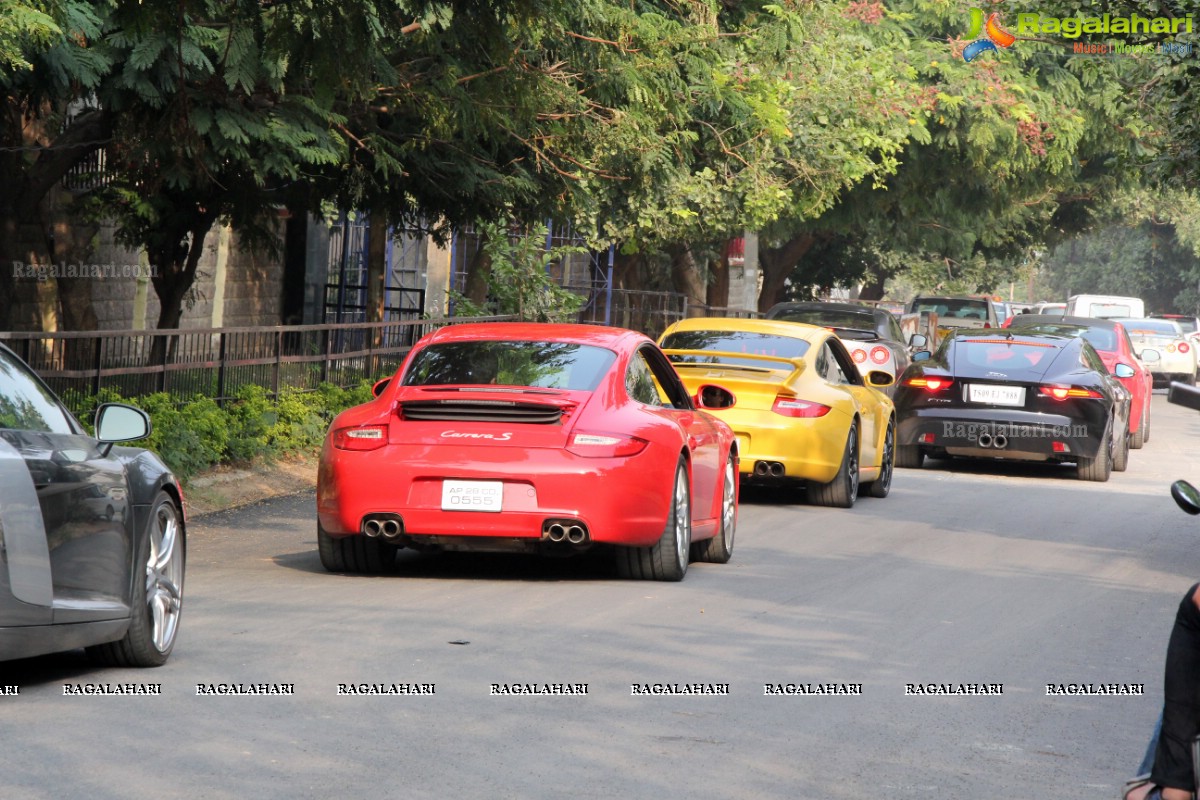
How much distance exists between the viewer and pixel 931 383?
18453 millimetres

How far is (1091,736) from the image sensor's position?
670cm

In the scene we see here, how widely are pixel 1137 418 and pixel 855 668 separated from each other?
56.3 ft

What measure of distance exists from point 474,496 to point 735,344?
6003mm

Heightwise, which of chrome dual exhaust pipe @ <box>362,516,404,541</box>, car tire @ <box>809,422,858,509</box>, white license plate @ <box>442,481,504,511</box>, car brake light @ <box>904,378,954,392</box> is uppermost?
car brake light @ <box>904,378,954,392</box>

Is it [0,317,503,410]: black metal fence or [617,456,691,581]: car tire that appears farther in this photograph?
[0,317,503,410]: black metal fence

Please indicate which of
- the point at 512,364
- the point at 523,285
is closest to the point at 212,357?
the point at 512,364

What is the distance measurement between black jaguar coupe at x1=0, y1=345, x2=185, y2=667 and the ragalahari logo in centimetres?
2643

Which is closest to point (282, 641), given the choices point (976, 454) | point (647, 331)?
point (976, 454)

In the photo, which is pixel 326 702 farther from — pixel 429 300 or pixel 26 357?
pixel 429 300

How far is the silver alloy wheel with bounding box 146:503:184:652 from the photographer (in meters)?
7.23

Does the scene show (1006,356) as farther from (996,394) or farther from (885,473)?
(885,473)

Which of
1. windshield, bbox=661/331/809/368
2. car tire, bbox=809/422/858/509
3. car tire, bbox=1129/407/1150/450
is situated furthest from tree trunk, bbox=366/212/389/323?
car tire, bbox=809/422/858/509

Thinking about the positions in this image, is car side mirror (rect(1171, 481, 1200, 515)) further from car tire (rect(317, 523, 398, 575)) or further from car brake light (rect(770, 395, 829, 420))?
car brake light (rect(770, 395, 829, 420))

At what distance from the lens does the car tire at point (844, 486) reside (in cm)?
1471
